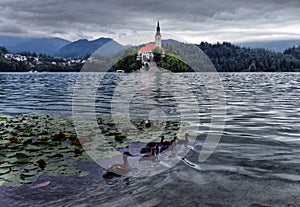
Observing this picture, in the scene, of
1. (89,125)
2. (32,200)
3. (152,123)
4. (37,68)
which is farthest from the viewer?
(37,68)

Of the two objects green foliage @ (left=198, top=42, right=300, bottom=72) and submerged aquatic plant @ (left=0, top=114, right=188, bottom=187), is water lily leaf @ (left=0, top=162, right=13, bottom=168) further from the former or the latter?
green foliage @ (left=198, top=42, right=300, bottom=72)

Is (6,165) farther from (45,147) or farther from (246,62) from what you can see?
(246,62)

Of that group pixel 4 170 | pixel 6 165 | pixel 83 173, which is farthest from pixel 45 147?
pixel 83 173

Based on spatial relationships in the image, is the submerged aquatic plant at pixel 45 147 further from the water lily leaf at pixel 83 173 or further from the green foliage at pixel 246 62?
the green foliage at pixel 246 62

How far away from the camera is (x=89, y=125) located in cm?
1333

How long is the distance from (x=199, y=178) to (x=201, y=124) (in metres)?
7.14

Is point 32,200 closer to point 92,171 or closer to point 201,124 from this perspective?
point 92,171

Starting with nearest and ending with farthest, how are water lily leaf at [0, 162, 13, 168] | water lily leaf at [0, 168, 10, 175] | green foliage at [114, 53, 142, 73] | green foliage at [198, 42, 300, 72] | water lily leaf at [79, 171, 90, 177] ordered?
water lily leaf at [0, 168, 10, 175] < water lily leaf at [79, 171, 90, 177] < water lily leaf at [0, 162, 13, 168] < green foliage at [114, 53, 142, 73] < green foliage at [198, 42, 300, 72]

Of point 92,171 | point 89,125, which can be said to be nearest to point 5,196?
point 92,171

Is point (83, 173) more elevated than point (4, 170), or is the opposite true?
point (4, 170)

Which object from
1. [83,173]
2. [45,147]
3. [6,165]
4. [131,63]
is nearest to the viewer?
[83,173]

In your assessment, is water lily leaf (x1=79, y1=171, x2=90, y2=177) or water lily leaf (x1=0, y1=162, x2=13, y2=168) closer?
water lily leaf (x1=79, y1=171, x2=90, y2=177)

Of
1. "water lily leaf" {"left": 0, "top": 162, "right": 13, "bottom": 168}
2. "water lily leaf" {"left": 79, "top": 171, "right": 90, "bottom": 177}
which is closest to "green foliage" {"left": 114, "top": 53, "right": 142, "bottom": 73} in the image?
"water lily leaf" {"left": 0, "top": 162, "right": 13, "bottom": 168}

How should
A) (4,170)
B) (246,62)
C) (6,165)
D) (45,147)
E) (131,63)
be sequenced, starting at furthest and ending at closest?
(246,62), (131,63), (45,147), (6,165), (4,170)
